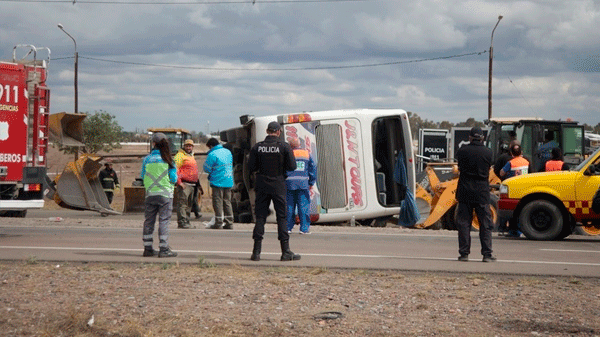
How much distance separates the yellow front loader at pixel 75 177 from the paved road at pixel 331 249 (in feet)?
8.84

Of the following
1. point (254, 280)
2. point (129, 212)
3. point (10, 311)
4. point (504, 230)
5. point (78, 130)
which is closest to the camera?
point (10, 311)

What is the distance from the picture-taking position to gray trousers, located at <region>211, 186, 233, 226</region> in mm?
17609

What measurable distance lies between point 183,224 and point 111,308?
9.48 m

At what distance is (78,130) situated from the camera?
20.2 m

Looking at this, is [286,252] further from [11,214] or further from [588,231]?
[11,214]

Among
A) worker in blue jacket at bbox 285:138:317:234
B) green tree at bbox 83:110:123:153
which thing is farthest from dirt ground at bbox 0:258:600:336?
green tree at bbox 83:110:123:153

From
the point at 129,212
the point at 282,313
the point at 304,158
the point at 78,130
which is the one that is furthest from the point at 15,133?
the point at 282,313

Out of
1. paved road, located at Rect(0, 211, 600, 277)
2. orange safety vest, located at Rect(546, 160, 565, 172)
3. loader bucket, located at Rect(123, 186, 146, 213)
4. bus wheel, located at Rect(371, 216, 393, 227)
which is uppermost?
orange safety vest, located at Rect(546, 160, 565, 172)

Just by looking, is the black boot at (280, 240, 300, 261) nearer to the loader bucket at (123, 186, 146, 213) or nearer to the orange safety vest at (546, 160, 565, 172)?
the orange safety vest at (546, 160, 565, 172)

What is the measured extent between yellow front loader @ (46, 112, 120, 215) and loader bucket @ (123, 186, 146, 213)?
3.39 m

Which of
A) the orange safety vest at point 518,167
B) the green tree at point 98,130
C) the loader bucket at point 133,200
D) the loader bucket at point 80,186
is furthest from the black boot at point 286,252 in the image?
the green tree at point 98,130

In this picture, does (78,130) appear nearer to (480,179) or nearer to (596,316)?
(480,179)

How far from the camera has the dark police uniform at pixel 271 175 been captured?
11.7 m

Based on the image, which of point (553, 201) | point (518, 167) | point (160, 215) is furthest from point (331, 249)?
point (518, 167)
